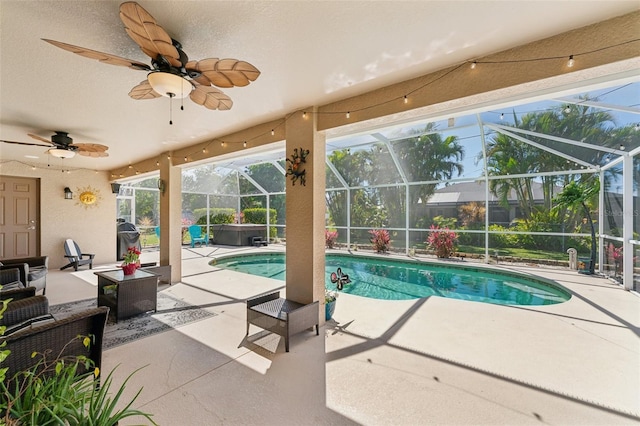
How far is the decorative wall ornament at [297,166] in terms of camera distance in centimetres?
369

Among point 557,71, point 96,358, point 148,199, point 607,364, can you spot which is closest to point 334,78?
point 557,71

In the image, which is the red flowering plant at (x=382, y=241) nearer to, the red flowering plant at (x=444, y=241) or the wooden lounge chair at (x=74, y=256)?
the red flowering plant at (x=444, y=241)

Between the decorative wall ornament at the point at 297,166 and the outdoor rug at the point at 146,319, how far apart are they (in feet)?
7.67

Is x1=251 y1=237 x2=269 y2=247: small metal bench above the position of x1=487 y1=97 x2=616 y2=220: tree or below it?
below

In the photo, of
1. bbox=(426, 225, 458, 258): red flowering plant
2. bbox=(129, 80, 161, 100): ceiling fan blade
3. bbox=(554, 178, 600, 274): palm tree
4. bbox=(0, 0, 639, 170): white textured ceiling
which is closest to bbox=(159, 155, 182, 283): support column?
bbox=(0, 0, 639, 170): white textured ceiling

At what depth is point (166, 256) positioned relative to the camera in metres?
5.97

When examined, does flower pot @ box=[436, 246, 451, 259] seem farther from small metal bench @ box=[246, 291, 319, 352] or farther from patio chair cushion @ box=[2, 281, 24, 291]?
patio chair cushion @ box=[2, 281, 24, 291]

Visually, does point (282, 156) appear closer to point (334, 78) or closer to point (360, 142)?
point (360, 142)

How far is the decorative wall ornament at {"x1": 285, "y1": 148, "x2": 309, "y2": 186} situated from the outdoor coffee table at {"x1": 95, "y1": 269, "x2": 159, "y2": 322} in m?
2.58

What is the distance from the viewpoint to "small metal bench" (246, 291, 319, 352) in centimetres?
304

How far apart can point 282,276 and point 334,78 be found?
5.38 m

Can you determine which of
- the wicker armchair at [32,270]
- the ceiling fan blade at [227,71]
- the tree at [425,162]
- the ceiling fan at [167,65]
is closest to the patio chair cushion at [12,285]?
the wicker armchair at [32,270]

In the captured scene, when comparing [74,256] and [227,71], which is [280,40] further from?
[74,256]

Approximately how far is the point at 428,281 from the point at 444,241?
2045 mm
